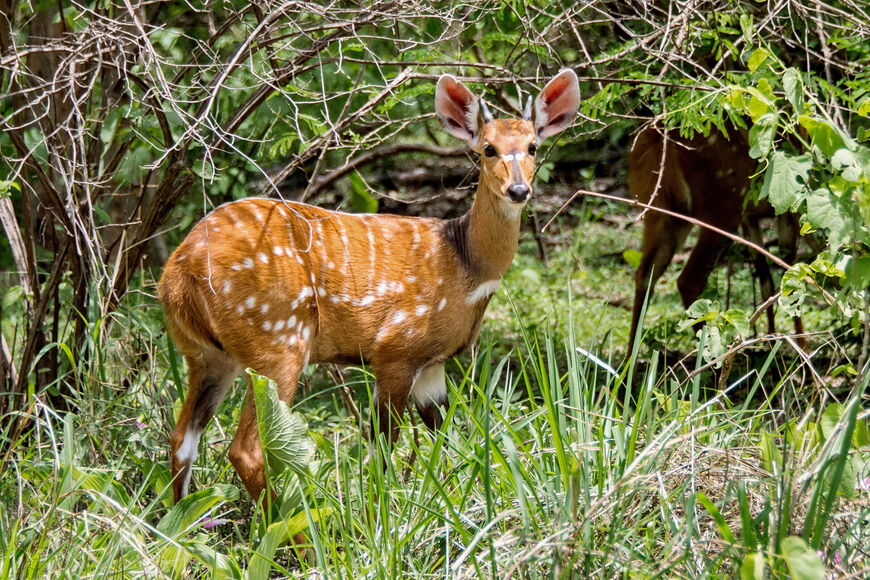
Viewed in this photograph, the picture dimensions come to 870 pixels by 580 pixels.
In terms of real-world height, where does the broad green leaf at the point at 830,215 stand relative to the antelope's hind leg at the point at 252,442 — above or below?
above

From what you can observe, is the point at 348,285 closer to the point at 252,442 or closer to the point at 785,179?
the point at 252,442

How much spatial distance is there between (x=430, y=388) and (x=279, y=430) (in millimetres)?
1264

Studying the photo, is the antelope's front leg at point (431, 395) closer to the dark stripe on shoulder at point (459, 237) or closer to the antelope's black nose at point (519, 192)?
the dark stripe on shoulder at point (459, 237)

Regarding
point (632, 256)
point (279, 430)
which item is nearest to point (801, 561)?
point (279, 430)

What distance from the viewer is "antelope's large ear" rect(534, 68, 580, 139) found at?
421 cm

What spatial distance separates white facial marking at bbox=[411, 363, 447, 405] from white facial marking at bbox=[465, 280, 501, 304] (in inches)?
15.5

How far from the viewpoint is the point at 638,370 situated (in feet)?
19.4

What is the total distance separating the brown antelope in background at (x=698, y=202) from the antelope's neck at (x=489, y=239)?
130cm

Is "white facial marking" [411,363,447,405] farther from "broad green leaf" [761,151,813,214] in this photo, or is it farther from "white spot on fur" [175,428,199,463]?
"broad green leaf" [761,151,813,214]

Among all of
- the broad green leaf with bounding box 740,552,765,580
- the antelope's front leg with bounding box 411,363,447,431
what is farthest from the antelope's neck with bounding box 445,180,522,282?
the broad green leaf with bounding box 740,552,765,580

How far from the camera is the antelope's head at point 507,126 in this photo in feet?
13.3

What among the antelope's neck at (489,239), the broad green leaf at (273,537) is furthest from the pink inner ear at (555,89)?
the broad green leaf at (273,537)

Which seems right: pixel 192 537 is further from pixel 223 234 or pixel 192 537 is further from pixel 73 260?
pixel 73 260

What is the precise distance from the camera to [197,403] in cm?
404
